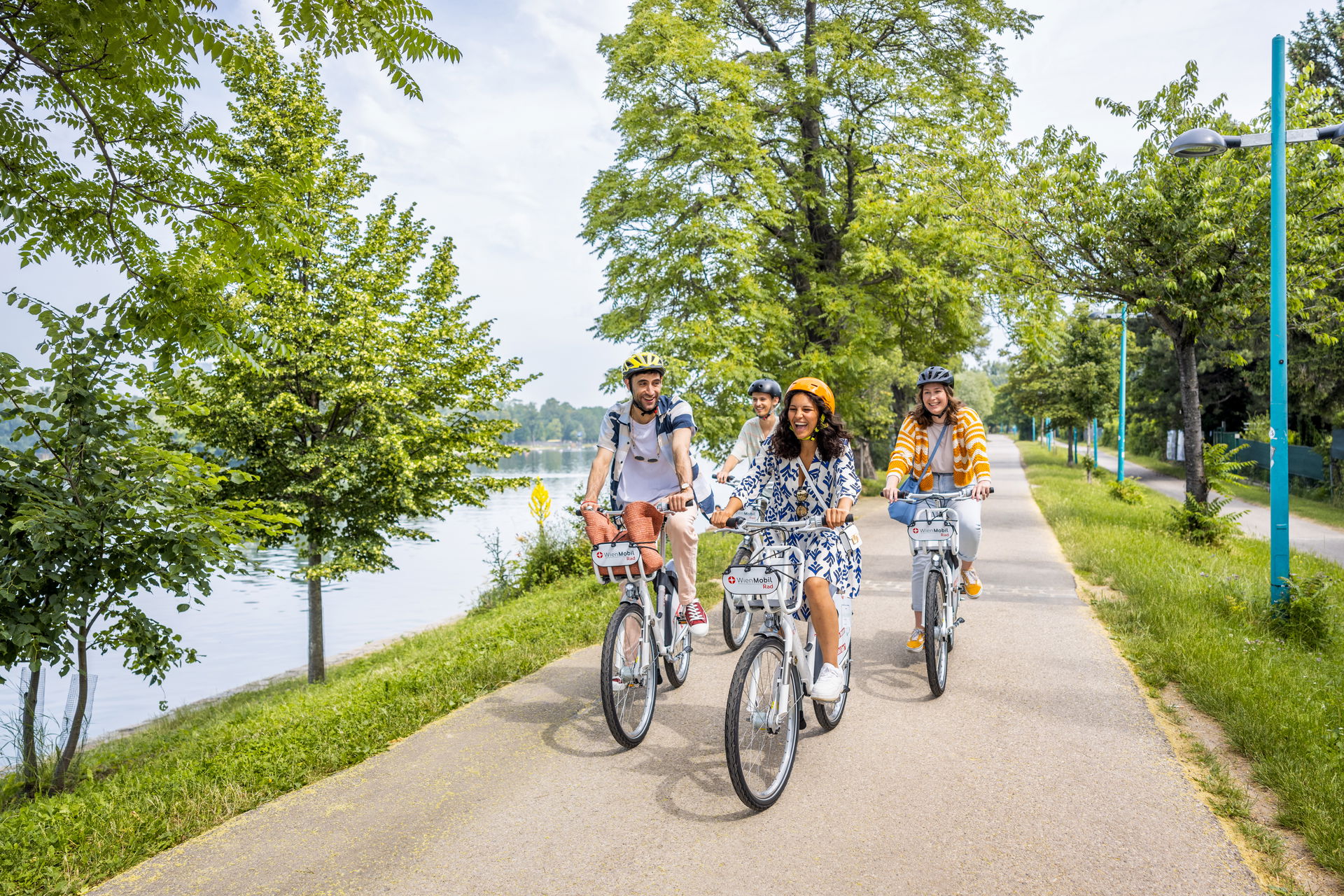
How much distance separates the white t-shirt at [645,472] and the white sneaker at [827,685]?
159 centimetres

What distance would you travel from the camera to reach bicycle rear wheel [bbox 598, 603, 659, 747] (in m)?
4.40

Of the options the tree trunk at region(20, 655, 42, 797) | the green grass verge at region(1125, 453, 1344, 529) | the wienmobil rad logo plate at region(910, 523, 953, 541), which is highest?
the wienmobil rad logo plate at region(910, 523, 953, 541)

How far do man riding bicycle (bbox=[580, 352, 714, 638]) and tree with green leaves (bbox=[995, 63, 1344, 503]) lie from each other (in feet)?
31.3

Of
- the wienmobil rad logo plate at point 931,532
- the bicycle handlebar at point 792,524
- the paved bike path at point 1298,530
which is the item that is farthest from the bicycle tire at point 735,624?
the paved bike path at point 1298,530

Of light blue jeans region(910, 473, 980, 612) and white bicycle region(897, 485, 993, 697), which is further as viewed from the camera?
light blue jeans region(910, 473, 980, 612)

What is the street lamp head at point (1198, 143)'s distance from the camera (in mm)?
7379

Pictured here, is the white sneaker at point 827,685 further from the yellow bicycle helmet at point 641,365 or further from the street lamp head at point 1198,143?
the street lamp head at point 1198,143

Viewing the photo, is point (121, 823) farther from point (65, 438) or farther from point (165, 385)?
point (165, 385)

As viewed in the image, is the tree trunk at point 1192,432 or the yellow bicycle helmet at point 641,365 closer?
the yellow bicycle helmet at point 641,365

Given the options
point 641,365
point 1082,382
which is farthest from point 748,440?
point 1082,382

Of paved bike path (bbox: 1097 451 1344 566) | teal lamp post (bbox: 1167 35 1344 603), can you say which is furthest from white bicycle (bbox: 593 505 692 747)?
paved bike path (bbox: 1097 451 1344 566)

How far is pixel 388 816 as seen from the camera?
3885 mm

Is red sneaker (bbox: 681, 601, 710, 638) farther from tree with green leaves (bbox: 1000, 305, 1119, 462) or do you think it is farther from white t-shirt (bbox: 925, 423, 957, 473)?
tree with green leaves (bbox: 1000, 305, 1119, 462)

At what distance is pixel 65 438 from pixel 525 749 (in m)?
3.44
